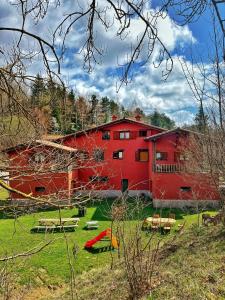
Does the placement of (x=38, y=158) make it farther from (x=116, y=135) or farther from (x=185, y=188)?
(x=116, y=135)

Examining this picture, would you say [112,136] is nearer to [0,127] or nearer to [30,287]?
[30,287]

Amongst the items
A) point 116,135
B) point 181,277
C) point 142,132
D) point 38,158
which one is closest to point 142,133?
point 142,132

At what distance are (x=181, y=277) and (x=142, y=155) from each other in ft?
79.2

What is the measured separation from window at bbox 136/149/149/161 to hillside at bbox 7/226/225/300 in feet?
61.3

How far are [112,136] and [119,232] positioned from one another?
2351 centimetres

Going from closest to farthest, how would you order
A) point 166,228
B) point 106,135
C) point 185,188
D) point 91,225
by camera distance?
point 166,228 < point 91,225 < point 185,188 < point 106,135

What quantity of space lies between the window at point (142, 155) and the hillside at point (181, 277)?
18691 millimetres

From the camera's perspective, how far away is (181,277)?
7102mm

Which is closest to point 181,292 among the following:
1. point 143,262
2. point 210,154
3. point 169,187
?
point 143,262

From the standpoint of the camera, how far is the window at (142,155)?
1219 inches

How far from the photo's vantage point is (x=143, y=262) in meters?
7.43

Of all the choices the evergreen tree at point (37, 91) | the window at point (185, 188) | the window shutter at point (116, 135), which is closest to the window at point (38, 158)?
the evergreen tree at point (37, 91)

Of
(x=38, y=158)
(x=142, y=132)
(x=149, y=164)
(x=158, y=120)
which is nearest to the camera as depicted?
(x=38, y=158)

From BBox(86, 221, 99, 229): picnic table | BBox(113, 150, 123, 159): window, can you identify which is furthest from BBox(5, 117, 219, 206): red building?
BBox(86, 221, 99, 229): picnic table
